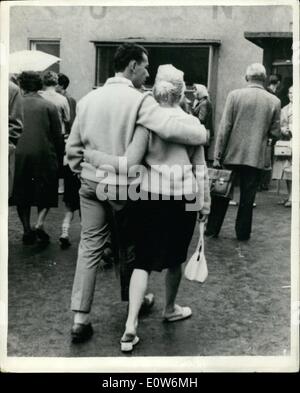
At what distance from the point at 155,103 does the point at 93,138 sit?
1.41 ft

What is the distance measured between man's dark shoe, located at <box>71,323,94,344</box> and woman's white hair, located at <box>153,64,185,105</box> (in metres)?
1.49

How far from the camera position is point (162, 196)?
3.80 m

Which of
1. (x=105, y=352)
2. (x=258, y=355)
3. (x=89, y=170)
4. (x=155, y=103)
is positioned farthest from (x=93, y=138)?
(x=258, y=355)

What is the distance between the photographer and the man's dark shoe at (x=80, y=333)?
12.8 feet

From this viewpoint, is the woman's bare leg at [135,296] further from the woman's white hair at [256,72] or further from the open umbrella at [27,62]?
the woman's white hair at [256,72]

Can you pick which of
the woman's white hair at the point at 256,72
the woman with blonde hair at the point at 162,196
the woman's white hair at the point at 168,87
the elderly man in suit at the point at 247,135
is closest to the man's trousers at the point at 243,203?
the elderly man in suit at the point at 247,135

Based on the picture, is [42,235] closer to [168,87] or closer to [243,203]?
[243,203]

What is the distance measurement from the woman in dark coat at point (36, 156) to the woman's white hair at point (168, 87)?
7.62 feet

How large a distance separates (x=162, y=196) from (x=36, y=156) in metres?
2.54

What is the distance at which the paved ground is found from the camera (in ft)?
12.7

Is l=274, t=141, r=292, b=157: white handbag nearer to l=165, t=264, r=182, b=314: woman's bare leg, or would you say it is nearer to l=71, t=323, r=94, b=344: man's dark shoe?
l=165, t=264, r=182, b=314: woman's bare leg

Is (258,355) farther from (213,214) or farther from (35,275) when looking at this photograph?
(213,214)

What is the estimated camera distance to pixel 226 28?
11.5 metres

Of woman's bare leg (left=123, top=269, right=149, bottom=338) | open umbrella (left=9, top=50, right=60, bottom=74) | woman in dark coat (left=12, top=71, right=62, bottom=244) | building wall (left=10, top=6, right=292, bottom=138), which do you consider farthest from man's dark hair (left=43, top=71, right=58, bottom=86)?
building wall (left=10, top=6, right=292, bottom=138)
